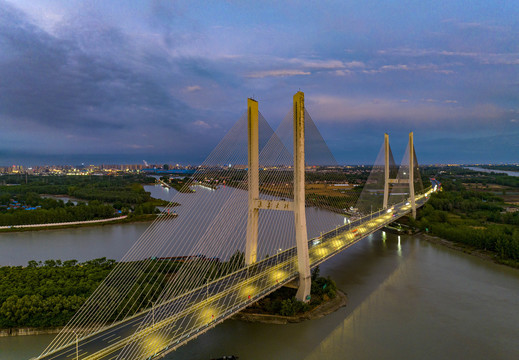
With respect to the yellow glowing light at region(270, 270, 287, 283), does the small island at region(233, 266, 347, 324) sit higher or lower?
lower

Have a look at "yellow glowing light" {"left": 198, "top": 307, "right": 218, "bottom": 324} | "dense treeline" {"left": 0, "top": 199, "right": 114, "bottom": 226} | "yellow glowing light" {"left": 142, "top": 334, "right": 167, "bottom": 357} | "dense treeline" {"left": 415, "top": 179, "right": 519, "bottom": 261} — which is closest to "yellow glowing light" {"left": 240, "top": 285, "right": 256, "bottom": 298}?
"yellow glowing light" {"left": 198, "top": 307, "right": 218, "bottom": 324}

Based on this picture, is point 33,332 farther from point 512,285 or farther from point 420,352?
point 512,285

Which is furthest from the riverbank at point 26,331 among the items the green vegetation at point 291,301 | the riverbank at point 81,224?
the riverbank at point 81,224

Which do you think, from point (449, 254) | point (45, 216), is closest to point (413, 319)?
point (449, 254)

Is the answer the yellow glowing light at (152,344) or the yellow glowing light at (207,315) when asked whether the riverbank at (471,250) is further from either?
the yellow glowing light at (152,344)

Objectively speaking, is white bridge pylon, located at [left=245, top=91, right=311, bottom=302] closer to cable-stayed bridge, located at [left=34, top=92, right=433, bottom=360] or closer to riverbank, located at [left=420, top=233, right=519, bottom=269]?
cable-stayed bridge, located at [left=34, top=92, right=433, bottom=360]

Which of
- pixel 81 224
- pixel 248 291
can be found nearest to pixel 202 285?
pixel 248 291

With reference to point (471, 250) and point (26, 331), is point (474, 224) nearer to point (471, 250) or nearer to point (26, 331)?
point (471, 250)
